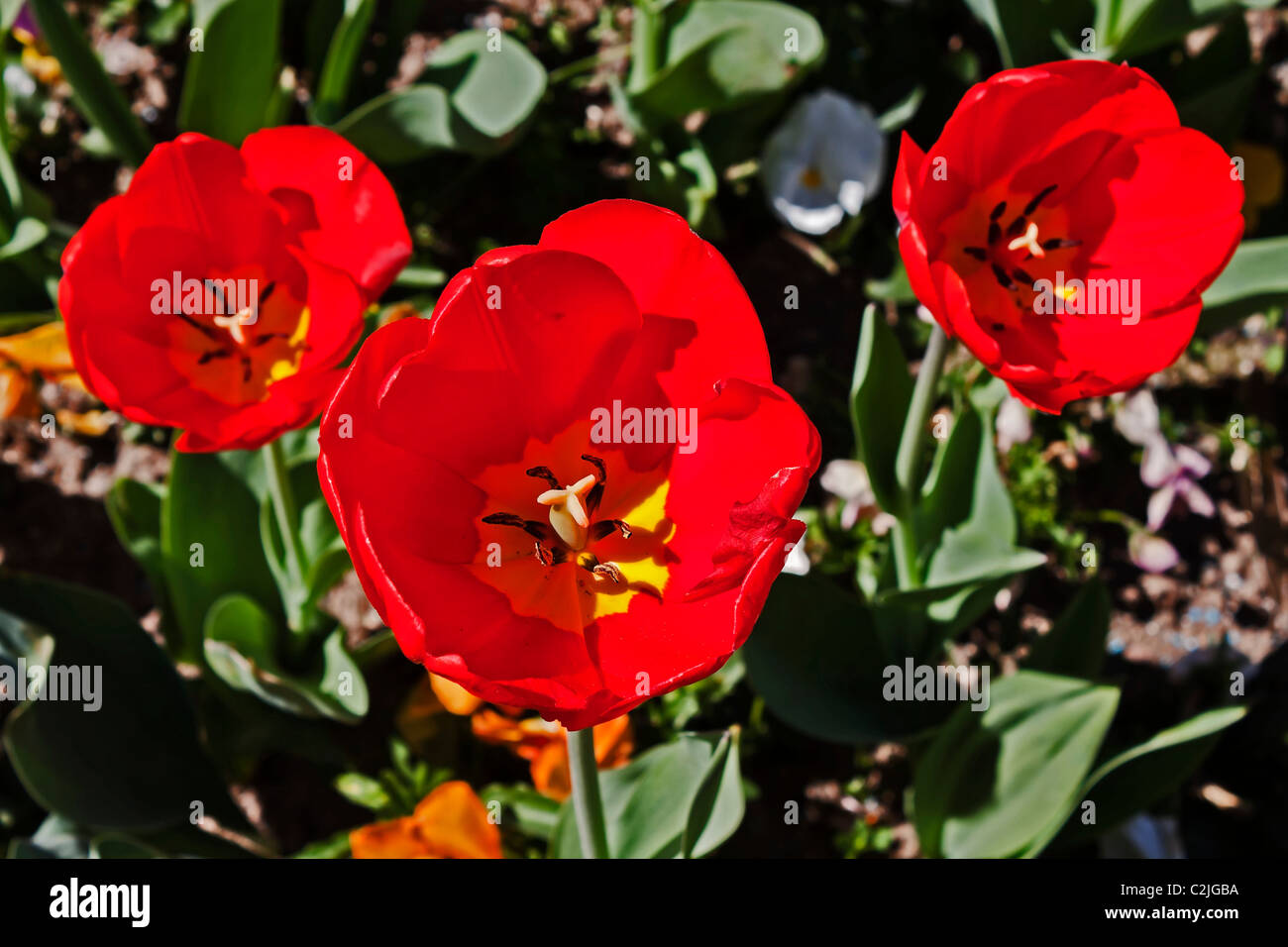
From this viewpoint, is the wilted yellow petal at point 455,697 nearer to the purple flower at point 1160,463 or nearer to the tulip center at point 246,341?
the tulip center at point 246,341

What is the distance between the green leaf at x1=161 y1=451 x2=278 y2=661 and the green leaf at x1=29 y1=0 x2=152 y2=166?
0.74 meters

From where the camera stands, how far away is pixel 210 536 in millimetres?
1928

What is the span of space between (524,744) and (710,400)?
101 cm

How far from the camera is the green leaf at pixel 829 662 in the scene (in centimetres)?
186

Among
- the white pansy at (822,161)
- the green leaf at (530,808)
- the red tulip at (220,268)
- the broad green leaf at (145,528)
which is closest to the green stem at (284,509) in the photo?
the red tulip at (220,268)

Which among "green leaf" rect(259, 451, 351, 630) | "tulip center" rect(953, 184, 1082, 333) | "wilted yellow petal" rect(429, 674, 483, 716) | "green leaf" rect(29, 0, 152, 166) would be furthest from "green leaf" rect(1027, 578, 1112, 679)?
"green leaf" rect(29, 0, 152, 166)

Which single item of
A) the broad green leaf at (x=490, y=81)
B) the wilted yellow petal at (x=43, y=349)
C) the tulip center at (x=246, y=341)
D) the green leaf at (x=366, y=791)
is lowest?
the green leaf at (x=366, y=791)

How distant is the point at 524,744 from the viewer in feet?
6.44

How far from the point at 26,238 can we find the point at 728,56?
1.34 m

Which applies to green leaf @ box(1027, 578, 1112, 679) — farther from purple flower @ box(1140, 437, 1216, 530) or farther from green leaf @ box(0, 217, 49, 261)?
green leaf @ box(0, 217, 49, 261)

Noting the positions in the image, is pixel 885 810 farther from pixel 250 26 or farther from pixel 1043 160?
pixel 250 26

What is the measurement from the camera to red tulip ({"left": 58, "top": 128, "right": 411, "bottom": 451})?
1364 mm

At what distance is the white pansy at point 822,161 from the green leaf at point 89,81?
135 cm
